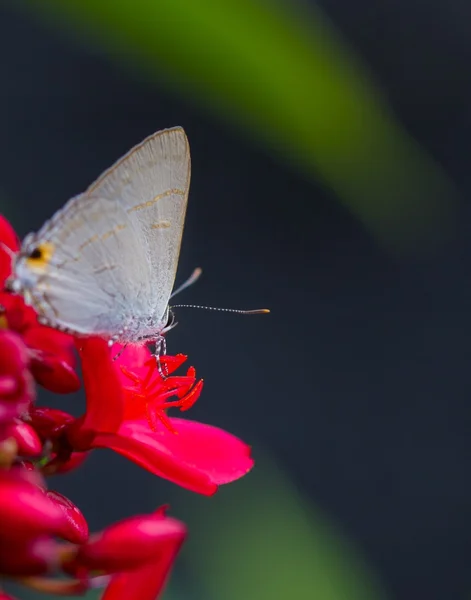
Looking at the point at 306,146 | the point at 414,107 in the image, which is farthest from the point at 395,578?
the point at 306,146

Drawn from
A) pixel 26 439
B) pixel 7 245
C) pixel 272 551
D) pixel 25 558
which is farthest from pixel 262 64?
pixel 272 551

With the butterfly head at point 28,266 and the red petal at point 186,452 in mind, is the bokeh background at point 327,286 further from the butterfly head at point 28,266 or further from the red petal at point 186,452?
the butterfly head at point 28,266

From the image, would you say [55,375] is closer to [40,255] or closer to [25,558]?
[40,255]

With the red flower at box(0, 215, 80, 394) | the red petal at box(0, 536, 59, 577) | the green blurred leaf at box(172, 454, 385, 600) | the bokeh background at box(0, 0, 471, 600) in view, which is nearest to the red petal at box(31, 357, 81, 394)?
the red flower at box(0, 215, 80, 394)

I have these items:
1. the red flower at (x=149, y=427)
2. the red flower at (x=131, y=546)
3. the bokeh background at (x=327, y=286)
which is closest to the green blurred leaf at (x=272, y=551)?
the red flower at (x=149, y=427)

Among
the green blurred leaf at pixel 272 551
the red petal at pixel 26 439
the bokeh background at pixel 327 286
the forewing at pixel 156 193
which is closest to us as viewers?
the red petal at pixel 26 439

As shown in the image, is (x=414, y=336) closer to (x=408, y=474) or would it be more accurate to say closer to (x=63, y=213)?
(x=408, y=474)
